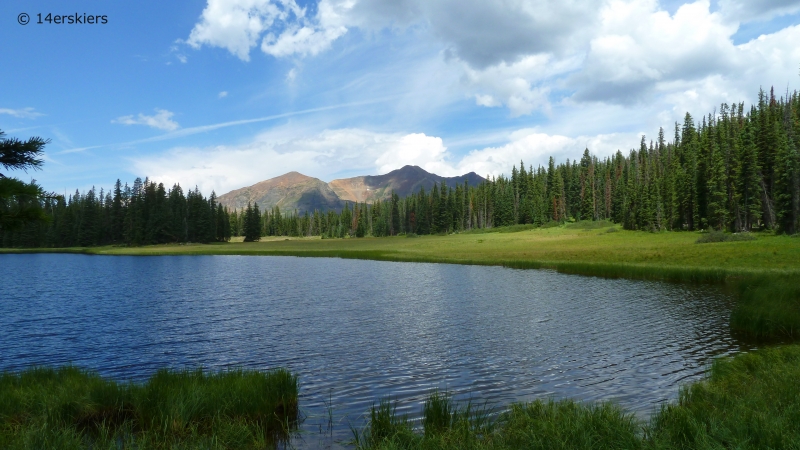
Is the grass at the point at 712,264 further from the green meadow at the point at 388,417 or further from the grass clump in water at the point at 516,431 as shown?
the grass clump in water at the point at 516,431

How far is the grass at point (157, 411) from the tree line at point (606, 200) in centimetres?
7273

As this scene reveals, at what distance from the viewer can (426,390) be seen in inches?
570

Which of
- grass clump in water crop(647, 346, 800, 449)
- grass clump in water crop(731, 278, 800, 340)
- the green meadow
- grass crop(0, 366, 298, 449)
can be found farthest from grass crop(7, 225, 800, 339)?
grass crop(0, 366, 298, 449)

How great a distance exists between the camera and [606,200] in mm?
142375

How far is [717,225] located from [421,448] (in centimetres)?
8961

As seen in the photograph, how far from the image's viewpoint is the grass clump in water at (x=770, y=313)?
20172 millimetres

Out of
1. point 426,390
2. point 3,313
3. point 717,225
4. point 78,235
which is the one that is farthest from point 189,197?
point 426,390

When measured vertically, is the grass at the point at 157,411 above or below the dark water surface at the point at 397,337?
above

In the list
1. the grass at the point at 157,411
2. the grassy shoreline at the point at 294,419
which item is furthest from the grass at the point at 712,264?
the grass at the point at 157,411

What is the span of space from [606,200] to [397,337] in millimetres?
135452

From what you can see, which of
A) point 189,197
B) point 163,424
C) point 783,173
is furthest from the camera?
point 189,197

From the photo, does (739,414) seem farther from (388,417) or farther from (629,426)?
(388,417)

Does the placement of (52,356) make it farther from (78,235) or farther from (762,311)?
(78,235)

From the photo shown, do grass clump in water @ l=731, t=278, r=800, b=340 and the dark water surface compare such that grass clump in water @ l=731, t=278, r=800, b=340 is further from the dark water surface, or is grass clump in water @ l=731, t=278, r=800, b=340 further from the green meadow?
the green meadow
